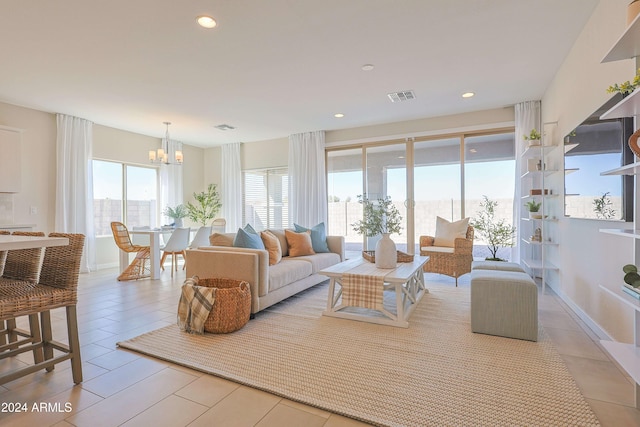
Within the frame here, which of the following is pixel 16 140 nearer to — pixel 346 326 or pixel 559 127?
pixel 346 326

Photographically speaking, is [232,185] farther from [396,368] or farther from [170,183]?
[396,368]

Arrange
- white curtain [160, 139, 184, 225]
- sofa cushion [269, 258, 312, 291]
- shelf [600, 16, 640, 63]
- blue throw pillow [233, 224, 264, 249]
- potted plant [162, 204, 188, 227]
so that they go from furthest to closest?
1. white curtain [160, 139, 184, 225]
2. potted plant [162, 204, 188, 227]
3. blue throw pillow [233, 224, 264, 249]
4. sofa cushion [269, 258, 312, 291]
5. shelf [600, 16, 640, 63]

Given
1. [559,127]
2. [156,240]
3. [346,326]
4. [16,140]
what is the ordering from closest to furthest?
[346,326]
[559,127]
[16,140]
[156,240]

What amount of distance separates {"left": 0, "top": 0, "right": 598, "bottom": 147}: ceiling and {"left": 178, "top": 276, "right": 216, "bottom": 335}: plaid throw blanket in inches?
88.4

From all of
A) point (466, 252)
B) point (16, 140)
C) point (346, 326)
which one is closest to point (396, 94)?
point (466, 252)

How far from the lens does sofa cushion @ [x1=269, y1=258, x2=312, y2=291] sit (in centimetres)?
328

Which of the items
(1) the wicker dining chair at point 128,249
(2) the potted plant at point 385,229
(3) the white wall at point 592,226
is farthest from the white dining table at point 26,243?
(1) the wicker dining chair at point 128,249

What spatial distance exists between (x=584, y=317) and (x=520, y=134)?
303 cm

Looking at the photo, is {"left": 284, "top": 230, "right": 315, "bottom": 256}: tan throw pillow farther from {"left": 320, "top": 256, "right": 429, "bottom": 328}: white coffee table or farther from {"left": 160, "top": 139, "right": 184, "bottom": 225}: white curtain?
{"left": 160, "top": 139, "right": 184, "bottom": 225}: white curtain

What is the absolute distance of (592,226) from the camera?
277 cm

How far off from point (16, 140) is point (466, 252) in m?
6.52

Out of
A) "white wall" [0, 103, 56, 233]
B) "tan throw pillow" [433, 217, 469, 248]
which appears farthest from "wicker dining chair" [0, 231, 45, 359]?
"tan throw pillow" [433, 217, 469, 248]

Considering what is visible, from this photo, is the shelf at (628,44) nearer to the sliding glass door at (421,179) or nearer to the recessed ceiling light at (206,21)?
the recessed ceiling light at (206,21)

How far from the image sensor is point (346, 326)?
286cm
